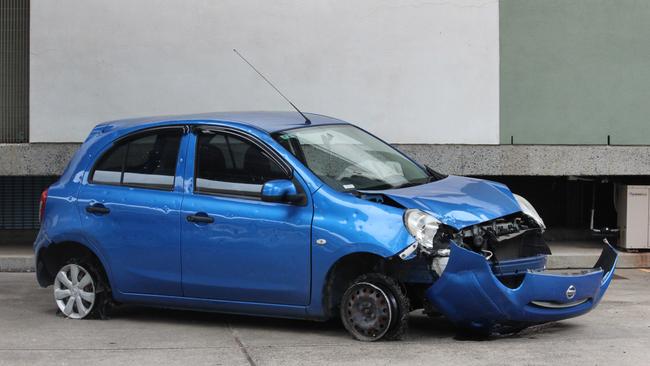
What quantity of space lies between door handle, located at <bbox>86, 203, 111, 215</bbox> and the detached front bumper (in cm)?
277

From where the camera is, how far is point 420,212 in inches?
278

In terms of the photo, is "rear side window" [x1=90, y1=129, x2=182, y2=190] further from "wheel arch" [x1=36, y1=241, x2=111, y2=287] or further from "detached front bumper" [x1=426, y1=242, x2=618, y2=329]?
"detached front bumper" [x1=426, y1=242, x2=618, y2=329]

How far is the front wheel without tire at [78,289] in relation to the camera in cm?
832

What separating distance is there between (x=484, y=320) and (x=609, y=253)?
145cm

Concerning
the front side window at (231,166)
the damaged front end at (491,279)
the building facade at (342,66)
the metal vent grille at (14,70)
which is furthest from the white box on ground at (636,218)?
the metal vent grille at (14,70)

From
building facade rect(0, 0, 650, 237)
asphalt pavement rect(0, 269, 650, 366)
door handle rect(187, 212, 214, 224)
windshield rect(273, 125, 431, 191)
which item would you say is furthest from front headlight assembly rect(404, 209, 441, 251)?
building facade rect(0, 0, 650, 237)

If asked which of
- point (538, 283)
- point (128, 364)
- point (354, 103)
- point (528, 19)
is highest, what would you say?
point (528, 19)

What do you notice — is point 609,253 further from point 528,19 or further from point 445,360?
point 528,19

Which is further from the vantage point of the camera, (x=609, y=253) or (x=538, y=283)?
(x=609, y=253)

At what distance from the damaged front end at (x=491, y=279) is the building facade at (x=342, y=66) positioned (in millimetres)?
5346

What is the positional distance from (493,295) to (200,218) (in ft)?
7.56

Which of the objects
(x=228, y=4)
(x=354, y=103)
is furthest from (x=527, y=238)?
(x=228, y=4)

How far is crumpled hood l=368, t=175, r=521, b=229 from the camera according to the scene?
709 cm

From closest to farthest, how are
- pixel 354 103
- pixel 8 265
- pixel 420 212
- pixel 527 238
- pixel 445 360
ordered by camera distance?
pixel 445 360, pixel 420 212, pixel 527 238, pixel 8 265, pixel 354 103
